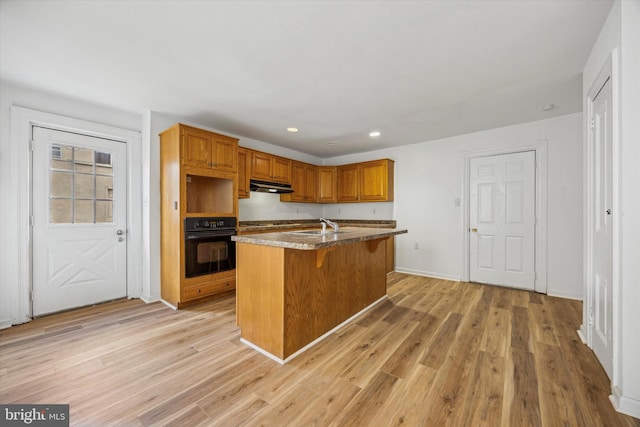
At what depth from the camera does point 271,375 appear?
5.97ft

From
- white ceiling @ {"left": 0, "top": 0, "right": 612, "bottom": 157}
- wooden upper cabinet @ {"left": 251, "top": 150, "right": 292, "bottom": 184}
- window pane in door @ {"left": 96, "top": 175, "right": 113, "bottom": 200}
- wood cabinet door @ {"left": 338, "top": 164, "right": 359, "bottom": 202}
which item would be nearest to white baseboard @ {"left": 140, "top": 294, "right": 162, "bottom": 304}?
window pane in door @ {"left": 96, "top": 175, "right": 113, "bottom": 200}

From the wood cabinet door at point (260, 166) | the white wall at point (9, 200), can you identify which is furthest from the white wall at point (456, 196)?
the white wall at point (9, 200)

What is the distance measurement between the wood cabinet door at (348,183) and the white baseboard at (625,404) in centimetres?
414

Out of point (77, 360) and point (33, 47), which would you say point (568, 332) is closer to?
point (77, 360)

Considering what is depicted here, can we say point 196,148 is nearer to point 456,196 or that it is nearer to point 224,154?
point 224,154

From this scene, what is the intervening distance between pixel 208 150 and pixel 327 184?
9.35 ft

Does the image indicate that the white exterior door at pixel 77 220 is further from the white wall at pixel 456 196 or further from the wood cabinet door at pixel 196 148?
the white wall at pixel 456 196

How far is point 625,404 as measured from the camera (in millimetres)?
1459

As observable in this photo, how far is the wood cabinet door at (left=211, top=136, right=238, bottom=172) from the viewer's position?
3.43 m

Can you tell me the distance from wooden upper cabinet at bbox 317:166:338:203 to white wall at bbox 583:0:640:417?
4.32m

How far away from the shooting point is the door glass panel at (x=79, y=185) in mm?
2932

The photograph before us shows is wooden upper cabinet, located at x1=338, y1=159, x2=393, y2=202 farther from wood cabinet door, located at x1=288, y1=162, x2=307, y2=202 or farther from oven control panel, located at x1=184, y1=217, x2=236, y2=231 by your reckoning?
oven control panel, located at x1=184, y1=217, x2=236, y2=231

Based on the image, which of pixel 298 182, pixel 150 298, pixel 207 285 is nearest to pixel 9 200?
pixel 150 298

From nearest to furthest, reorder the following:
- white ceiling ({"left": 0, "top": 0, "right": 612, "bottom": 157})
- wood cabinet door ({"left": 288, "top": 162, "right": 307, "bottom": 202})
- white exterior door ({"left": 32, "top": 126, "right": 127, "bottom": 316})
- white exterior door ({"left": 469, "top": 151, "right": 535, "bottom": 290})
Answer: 1. white ceiling ({"left": 0, "top": 0, "right": 612, "bottom": 157})
2. white exterior door ({"left": 32, "top": 126, "right": 127, "bottom": 316})
3. white exterior door ({"left": 469, "top": 151, "right": 535, "bottom": 290})
4. wood cabinet door ({"left": 288, "top": 162, "right": 307, "bottom": 202})
